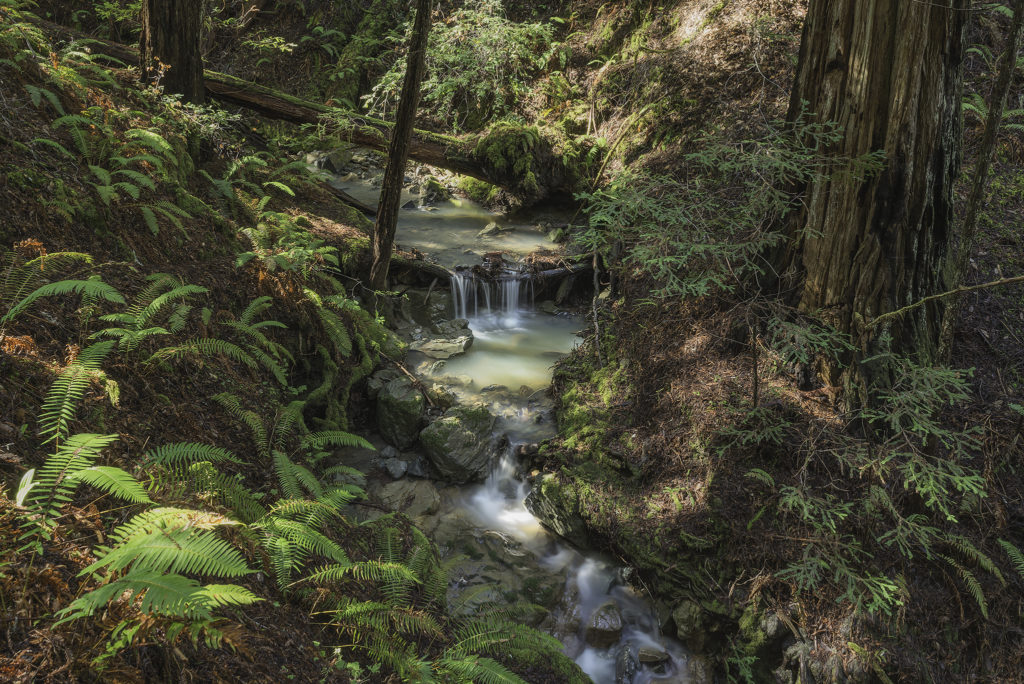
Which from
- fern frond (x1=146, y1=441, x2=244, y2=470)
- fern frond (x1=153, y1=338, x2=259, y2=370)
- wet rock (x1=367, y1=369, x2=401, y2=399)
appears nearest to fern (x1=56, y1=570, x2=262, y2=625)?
fern frond (x1=146, y1=441, x2=244, y2=470)

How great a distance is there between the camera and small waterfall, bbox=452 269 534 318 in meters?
9.26

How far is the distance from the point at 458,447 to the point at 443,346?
236cm

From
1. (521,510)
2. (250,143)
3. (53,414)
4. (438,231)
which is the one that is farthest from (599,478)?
(250,143)

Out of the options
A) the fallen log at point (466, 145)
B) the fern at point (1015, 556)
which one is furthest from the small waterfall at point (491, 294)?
the fern at point (1015, 556)

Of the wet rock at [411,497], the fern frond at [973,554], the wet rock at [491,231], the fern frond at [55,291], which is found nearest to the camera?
the fern frond at [55,291]

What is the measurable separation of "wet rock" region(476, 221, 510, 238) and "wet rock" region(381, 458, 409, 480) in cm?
583

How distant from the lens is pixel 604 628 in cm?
489

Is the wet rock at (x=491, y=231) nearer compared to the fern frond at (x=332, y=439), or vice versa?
the fern frond at (x=332, y=439)

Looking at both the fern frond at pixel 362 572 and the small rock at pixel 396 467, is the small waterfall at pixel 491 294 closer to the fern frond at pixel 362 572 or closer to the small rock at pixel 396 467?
the small rock at pixel 396 467

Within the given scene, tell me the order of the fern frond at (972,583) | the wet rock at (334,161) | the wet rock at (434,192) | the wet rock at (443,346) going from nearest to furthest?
the fern frond at (972,583)
the wet rock at (443,346)
the wet rock at (434,192)
the wet rock at (334,161)

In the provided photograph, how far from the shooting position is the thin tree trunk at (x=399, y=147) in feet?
21.4

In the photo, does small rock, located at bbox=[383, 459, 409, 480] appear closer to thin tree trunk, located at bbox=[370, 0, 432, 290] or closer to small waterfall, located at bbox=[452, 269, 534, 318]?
thin tree trunk, located at bbox=[370, 0, 432, 290]

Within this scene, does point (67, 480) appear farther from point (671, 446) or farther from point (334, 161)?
point (334, 161)

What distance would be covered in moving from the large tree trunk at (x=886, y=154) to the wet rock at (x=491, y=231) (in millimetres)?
6778
